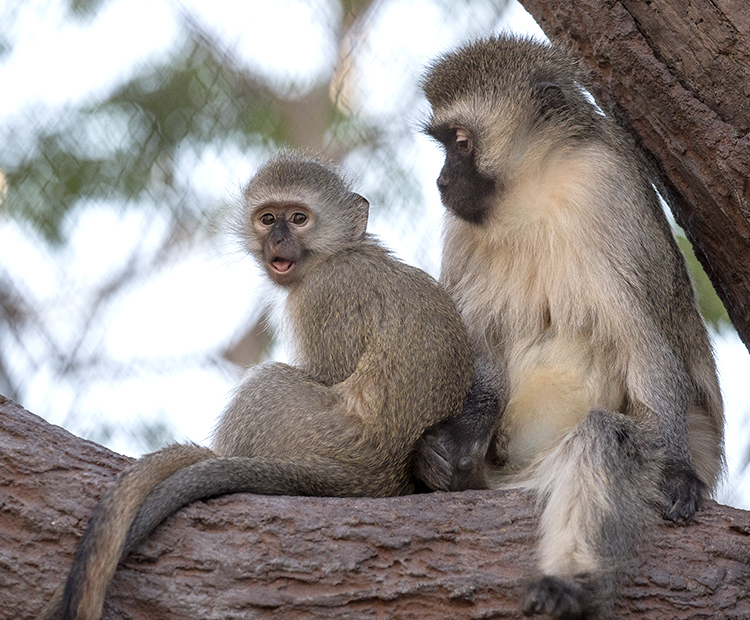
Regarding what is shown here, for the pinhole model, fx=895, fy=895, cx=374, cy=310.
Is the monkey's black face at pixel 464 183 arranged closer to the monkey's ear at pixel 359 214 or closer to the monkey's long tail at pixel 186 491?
the monkey's ear at pixel 359 214

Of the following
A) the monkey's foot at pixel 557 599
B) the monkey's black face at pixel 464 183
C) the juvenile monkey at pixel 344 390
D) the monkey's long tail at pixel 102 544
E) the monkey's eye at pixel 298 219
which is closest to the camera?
the monkey's long tail at pixel 102 544

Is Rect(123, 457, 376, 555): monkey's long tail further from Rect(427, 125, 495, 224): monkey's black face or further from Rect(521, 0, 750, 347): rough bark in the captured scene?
Rect(521, 0, 750, 347): rough bark

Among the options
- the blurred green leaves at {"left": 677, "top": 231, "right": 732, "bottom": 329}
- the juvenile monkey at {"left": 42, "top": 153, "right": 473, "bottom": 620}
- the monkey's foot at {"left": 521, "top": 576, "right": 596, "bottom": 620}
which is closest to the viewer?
the monkey's foot at {"left": 521, "top": 576, "right": 596, "bottom": 620}

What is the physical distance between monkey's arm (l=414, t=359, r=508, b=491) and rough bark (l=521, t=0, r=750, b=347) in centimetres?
103

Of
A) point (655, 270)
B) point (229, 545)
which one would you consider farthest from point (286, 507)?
point (655, 270)

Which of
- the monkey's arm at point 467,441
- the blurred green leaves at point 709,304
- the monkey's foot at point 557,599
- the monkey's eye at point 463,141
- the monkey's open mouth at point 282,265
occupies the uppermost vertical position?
the blurred green leaves at point 709,304

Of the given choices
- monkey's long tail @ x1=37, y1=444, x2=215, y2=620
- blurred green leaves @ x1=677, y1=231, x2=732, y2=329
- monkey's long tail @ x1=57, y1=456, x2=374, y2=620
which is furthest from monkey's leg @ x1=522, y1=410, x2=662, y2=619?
blurred green leaves @ x1=677, y1=231, x2=732, y2=329

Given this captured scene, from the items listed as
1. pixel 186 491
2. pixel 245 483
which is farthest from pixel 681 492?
pixel 186 491

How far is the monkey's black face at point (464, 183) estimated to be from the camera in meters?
3.62

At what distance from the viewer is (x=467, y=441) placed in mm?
3457

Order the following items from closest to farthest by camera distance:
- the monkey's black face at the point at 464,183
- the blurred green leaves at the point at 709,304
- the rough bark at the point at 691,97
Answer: the rough bark at the point at 691,97, the monkey's black face at the point at 464,183, the blurred green leaves at the point at 709,304

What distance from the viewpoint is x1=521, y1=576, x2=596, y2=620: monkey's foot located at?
2.67 meters

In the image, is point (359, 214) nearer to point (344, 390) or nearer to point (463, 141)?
point (463, 141)

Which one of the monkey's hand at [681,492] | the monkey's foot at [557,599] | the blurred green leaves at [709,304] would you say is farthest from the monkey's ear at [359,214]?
the blurred green leaves at [709,304]
